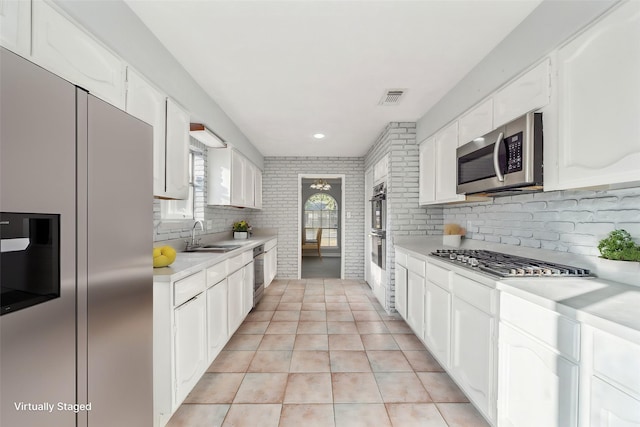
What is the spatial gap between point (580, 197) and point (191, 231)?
326 cm

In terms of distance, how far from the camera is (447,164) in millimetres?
2912

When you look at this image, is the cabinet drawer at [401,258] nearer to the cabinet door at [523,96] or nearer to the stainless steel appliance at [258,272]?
the cabinet door at [523,96]

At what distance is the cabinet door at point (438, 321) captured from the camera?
2182mm

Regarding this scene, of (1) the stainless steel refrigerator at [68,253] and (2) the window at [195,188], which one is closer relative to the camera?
(1) the stainless steel refrigerator at [68,253]

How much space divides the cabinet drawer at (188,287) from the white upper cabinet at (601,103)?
2.15 meters

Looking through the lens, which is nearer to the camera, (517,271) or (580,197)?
(517,271)

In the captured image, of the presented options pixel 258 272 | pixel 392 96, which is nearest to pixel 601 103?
pixel 392 96

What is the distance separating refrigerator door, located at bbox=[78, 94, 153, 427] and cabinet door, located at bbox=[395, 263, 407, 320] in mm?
2553

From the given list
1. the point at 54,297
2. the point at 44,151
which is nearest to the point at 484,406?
the point at 54,297

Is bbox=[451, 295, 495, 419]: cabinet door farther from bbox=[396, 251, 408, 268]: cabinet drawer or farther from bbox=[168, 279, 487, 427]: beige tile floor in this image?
bbox=[396, 251, 408, 268]: cabinet drawer

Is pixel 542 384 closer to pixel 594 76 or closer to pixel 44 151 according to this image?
pixel 594 76

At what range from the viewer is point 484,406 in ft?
5.53

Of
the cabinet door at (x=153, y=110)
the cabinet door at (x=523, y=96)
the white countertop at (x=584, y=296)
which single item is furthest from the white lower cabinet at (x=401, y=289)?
the cabinet door at (x=153, y=110)

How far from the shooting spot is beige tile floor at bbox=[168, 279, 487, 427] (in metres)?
1.90
